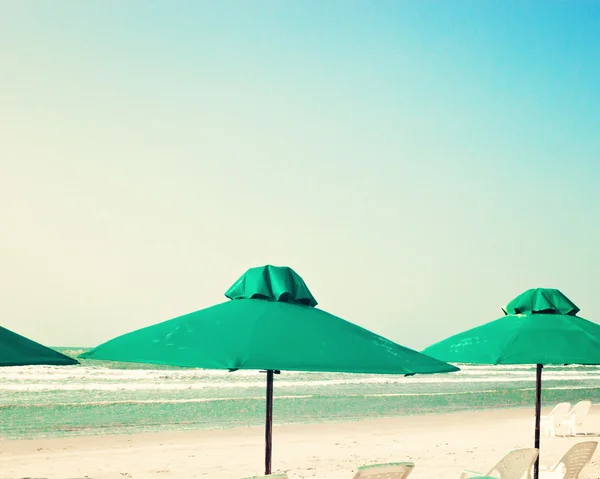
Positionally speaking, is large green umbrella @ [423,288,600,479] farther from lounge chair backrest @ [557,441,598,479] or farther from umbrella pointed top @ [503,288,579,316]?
lounge chair backrest @ [557,441,598,479]

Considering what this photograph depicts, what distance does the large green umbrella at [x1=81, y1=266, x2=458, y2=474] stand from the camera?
4.41 metres

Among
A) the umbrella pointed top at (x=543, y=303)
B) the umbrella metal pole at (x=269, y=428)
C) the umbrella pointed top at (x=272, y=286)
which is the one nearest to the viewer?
the umbrella pointed top at (x=272, y=286)

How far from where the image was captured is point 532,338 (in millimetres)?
7195

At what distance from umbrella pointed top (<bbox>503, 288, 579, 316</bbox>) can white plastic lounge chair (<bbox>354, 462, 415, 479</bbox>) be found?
2.92 m

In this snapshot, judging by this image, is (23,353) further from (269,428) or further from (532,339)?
(532,339)

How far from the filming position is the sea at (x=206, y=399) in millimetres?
22219

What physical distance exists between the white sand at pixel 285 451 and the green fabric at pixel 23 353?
7999mm

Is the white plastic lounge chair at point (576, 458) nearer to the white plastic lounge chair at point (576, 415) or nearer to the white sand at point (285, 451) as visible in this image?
the white sand at point (285, 451)

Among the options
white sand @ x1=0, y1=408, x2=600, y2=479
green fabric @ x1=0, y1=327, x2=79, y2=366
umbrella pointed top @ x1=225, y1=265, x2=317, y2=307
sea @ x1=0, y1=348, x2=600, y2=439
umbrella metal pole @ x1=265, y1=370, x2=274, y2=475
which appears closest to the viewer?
green fabric @ x1=0, y1=327, x2=79, y2=366

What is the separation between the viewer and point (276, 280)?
5.05 metres

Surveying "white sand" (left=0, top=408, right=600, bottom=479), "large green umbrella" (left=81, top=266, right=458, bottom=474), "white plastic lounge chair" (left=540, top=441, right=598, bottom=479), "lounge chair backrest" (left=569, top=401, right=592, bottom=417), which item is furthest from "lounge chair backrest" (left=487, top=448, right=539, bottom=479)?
"lounge chair backrest" (left=569, top=401, right=592, bottom=417)

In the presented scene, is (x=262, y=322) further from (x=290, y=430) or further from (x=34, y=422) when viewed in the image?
(x=34, y=422)

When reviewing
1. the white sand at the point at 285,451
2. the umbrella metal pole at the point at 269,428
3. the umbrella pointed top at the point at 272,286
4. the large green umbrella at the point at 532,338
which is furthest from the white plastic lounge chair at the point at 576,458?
the white sand at the point at 285,451

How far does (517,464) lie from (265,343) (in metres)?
3.23
